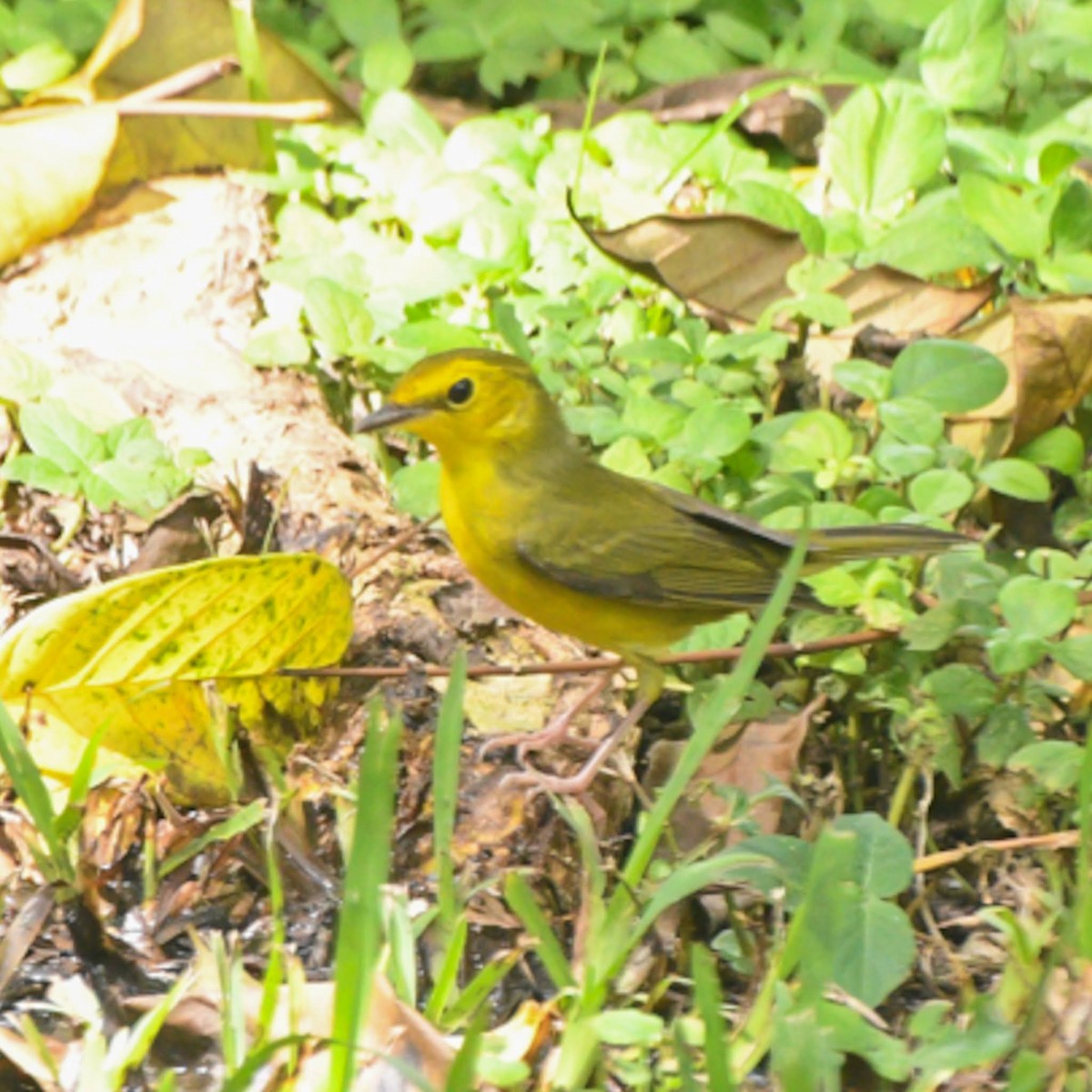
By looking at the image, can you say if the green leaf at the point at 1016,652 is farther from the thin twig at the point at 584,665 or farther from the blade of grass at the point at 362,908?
the blade of grass at the point at 362,908

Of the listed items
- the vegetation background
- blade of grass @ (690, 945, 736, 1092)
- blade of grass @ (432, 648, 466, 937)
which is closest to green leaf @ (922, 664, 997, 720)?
the vegetation background

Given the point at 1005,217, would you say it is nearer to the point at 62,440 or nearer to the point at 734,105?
the point at 734,105

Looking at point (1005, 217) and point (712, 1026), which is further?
point (1005, 217)

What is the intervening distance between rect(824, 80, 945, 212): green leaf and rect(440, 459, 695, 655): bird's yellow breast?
70.0 inches

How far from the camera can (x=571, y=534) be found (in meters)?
4.32

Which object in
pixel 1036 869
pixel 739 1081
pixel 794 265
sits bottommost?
pixel 1036 869

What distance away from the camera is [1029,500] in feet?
15.0

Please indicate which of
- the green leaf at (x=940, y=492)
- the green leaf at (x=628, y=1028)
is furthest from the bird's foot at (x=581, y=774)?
the green leaf at (x=628, y=1028)

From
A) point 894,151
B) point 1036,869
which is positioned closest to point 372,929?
point 1036,869

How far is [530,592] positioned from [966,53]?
7.79ft

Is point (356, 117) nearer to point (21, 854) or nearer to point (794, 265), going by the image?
point (794, 265)

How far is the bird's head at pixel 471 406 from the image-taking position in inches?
169

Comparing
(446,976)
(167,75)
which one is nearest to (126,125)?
(167,75)

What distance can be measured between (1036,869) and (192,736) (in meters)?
1.61
